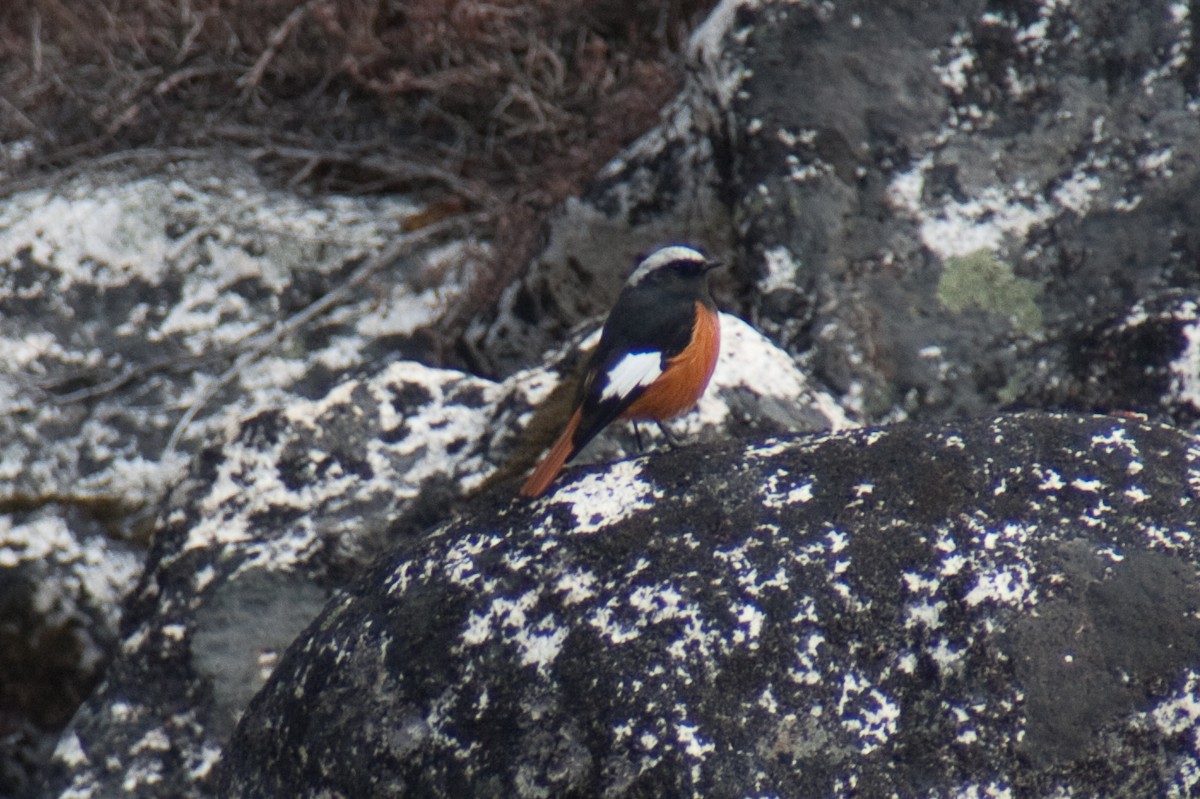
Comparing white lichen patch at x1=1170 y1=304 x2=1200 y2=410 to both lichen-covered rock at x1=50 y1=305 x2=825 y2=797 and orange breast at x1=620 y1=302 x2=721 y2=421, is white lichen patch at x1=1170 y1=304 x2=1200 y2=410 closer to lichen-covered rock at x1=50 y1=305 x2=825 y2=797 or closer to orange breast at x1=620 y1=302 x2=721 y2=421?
lichen-covered rock at x1=50 y1=305 x2=825 y2=797

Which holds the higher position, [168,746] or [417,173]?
[417,173]

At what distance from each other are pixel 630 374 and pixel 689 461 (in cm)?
56

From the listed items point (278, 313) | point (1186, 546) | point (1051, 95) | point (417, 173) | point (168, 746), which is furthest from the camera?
point (417, 173)

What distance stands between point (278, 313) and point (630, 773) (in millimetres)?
4155

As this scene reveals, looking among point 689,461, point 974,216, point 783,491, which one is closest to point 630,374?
point 689,461

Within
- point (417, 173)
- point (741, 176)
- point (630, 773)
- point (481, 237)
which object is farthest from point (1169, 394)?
point (417, 173)

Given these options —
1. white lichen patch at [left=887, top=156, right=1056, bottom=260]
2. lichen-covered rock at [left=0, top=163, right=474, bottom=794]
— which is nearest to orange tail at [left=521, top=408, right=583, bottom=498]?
lichen-covered rock at [left=0, top=163, right=474, bottom=794]

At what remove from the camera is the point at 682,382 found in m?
3.76

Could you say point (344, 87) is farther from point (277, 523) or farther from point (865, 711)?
point (865, 711)

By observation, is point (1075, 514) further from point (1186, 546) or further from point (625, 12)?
point (625, 12)

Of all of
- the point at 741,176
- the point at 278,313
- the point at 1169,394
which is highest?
the point at 741,176

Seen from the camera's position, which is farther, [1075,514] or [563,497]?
[563,497]

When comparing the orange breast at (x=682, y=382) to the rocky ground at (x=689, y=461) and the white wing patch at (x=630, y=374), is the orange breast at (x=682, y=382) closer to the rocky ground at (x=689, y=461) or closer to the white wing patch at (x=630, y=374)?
the white wing patch at (x=630, y=374)

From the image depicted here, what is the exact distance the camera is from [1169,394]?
423cm
